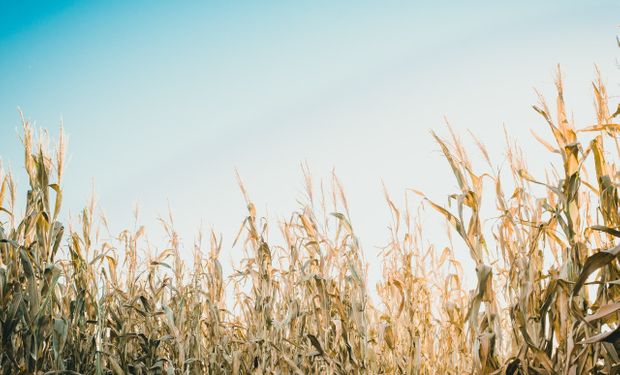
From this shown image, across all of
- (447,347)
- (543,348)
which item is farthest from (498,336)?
(447,347)

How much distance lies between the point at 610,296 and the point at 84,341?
284cm

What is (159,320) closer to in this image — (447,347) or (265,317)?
(265,317)

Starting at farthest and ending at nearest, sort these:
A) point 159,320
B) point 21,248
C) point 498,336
Answer: 1. point 159,320
2. point 21,248
3. point 498,336

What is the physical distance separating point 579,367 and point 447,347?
1507 mm

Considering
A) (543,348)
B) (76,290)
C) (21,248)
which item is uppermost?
(21,248)

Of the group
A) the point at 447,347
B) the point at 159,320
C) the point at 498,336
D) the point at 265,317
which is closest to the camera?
the point at 498,336

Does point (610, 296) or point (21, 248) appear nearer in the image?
point (610, 296)

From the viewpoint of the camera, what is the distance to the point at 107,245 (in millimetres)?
3416

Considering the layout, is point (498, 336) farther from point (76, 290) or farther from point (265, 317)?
point (76, 290)

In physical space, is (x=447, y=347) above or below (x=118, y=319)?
below

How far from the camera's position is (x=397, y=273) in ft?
10.7

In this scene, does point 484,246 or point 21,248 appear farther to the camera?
point 21,248

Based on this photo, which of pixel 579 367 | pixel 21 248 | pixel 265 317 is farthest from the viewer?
pixel 265 317

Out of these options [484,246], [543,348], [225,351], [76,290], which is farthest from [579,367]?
[76,290]
